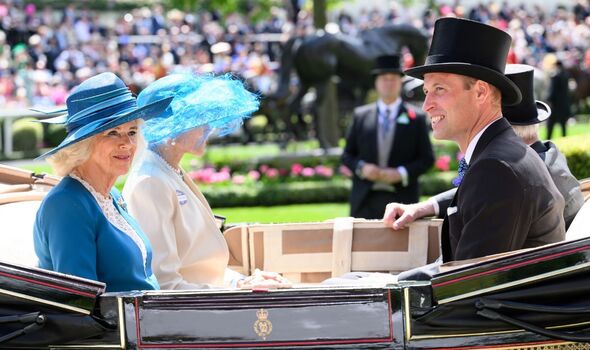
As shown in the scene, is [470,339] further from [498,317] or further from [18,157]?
[18,157]

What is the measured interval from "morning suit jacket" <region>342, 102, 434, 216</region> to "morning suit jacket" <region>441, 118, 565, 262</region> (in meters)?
3.85

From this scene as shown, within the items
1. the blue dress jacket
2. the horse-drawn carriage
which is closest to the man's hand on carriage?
the horse-drawn carriage

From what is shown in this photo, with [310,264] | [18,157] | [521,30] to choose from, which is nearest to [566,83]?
[521,30]

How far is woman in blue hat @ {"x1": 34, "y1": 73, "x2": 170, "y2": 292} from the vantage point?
3396 mm

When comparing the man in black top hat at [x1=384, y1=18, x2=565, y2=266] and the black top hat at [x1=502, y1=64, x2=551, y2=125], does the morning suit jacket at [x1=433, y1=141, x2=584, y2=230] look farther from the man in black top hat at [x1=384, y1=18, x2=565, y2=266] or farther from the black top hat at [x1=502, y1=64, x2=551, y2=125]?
the man in black top hat at [x1=384, y1=18, x2=565, y2=266]

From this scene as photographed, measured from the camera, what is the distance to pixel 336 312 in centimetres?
321

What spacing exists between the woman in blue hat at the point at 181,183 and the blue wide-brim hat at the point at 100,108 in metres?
0.30

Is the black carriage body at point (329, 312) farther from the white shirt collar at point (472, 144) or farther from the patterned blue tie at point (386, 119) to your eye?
the patterned blue tie at point (386, 119)

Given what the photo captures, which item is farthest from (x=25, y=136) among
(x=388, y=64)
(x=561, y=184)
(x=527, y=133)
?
(x=561, y=184)

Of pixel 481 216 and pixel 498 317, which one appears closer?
pixel 498 317

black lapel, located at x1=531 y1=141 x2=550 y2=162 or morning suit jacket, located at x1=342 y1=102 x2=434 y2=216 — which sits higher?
black lapel, located at x1=531 y1=141 x2=550 y2=162

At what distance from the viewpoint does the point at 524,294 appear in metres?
3.15

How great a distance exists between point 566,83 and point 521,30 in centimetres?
755

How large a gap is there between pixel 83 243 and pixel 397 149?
174 inches
